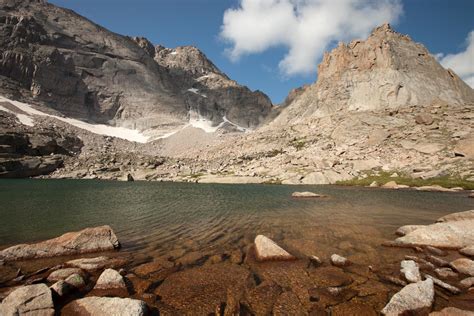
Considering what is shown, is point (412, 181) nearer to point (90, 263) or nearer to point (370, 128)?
point (370, 128)

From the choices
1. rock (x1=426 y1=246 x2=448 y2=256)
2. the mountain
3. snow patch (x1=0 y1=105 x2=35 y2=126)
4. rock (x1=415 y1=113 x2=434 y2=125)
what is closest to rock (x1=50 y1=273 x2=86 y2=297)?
rock (x1=426 y1=246 x2=448 y2=256)

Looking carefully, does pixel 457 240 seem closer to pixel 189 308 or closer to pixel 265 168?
pixel 189 308

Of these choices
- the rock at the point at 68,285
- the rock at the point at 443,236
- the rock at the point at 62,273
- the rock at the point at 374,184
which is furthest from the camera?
the rock at the point at 374,184

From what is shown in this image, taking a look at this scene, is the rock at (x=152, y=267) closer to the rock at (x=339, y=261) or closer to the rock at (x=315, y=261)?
the rock at (x=315, y=261)

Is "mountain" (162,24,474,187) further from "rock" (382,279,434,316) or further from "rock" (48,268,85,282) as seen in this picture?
"rock" (48,268,85,282)

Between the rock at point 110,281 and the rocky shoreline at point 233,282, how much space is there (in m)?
0.03

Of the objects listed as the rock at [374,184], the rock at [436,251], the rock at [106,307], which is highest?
the rock at [374,184]

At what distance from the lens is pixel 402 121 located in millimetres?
96375

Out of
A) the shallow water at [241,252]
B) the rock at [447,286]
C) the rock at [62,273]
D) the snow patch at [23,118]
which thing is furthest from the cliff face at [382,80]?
the snow patch at [23,118]

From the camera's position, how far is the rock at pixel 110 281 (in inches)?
369

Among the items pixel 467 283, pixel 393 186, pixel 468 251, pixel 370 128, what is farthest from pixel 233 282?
pixel 370 128

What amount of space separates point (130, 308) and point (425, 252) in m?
13.7

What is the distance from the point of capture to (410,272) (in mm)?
10344

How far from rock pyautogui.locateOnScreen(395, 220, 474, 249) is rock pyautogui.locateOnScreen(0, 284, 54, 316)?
51.6 feet
